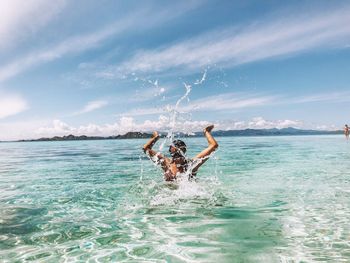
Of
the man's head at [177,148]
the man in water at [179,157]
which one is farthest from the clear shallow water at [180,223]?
the man's head at [177,148]

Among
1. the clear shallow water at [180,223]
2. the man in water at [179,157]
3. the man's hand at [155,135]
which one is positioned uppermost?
the man's hand at [155,135]

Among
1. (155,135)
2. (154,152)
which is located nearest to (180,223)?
(154,152)

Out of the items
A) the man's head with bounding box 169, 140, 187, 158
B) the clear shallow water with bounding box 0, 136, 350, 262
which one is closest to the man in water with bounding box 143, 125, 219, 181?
the man's head with bounding box 169, 140, 187, 158

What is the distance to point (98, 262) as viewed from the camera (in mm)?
4582

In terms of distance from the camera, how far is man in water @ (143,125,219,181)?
28.7 ft

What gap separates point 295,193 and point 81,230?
600 cm

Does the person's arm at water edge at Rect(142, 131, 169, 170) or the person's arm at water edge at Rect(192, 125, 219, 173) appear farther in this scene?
the person's arm at water edge at Rect(142, 131, 169, 170)

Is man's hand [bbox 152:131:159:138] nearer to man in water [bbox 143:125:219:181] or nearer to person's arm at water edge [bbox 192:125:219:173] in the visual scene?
man in water [bbox 143:125:219:181]

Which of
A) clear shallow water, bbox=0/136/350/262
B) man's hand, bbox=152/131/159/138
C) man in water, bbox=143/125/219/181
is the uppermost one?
man's hand, bbox=152/131/159/138

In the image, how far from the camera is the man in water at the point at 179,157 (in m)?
8.73

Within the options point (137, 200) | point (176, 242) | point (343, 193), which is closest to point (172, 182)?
point (137, 200)

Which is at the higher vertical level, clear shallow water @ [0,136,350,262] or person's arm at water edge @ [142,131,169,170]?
person's arm at water edge @ [142,131,169,170]

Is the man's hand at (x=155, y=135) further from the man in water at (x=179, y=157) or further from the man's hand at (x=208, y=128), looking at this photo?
the man's hand at (x=208, y=128)

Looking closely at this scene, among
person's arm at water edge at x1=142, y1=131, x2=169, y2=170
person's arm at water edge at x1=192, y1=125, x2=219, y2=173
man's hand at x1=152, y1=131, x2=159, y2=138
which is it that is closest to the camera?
person's arm at water edge at x1=192, y1=125, x2=219, y2=173
